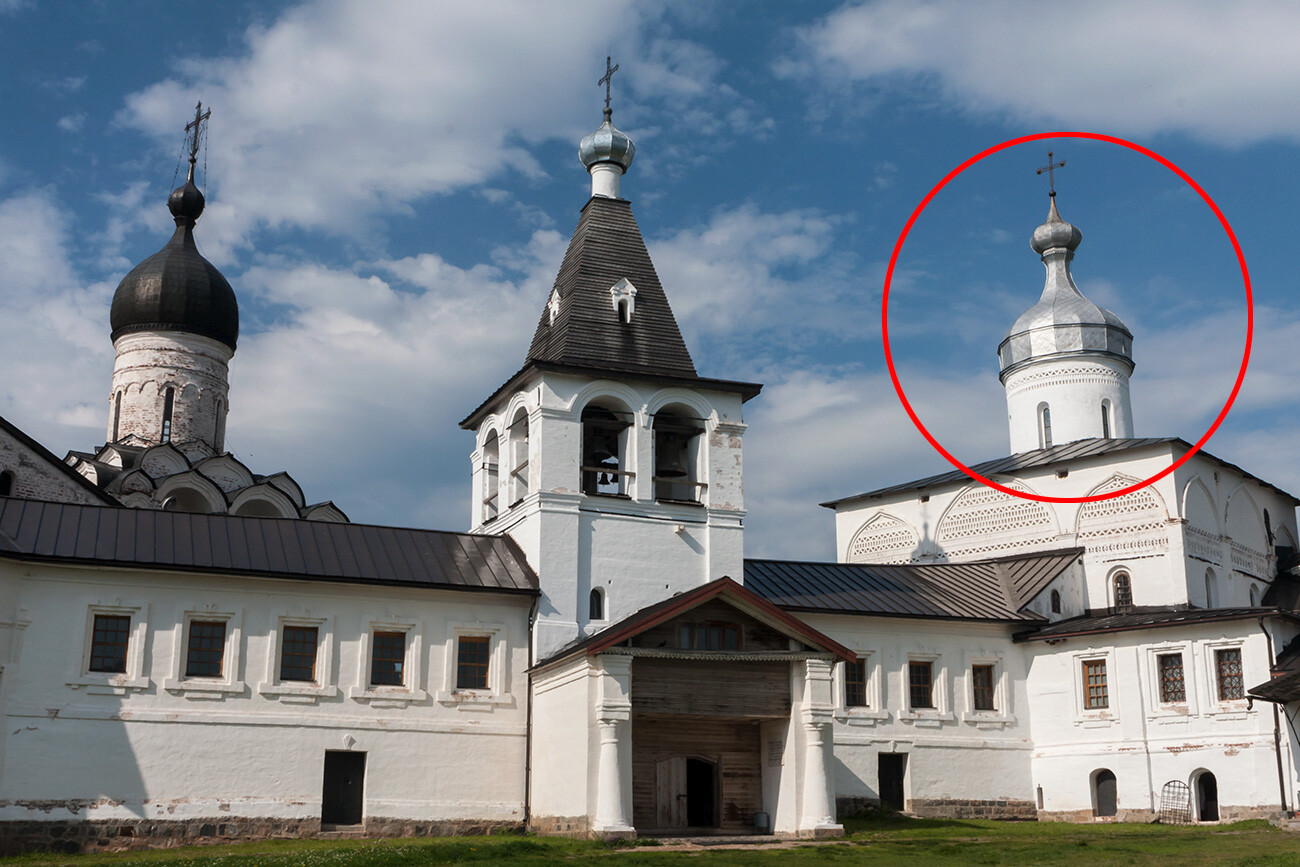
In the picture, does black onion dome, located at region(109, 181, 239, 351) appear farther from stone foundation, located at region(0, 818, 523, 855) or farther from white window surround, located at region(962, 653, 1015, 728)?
white window surround, located at region(962, 653, 1015, 728)

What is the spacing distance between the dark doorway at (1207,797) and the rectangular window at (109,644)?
18997 millimetres

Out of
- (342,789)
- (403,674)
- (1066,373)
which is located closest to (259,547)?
(403,674)

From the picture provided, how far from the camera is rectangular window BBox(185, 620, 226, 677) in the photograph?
21.8m

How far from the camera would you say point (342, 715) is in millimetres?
22312

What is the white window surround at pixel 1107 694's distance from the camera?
2631cm

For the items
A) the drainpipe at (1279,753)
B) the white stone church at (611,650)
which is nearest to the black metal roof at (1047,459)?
the white stone church at (611,650)

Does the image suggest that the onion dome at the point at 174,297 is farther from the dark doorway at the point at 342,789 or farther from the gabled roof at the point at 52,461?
the dark doorway at the point at 342,789

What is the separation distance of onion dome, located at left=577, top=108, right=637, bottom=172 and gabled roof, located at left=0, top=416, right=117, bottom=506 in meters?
12.7

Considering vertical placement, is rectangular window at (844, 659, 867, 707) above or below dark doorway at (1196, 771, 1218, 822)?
above

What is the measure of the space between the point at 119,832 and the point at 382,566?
5.83 meters

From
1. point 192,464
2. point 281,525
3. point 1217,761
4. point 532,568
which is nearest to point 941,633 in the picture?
point 1217,761

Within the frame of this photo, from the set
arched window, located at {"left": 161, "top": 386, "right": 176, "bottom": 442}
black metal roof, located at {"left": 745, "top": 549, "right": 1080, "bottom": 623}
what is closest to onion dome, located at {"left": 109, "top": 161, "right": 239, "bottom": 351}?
arched window, located at {"left": 161, "top": 386, "right": 176, "bottom": 442}

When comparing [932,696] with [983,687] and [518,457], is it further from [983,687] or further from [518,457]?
[518,457]

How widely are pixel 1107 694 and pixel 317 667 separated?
15.2 m
